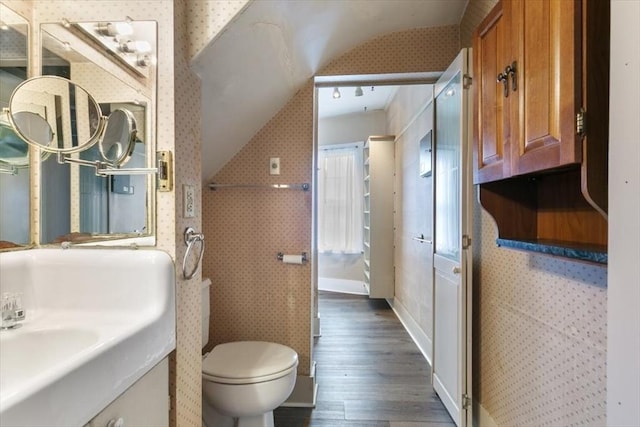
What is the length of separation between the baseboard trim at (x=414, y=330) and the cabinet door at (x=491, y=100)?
5.06 ft

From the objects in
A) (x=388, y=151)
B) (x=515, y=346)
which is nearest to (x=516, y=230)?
(x=515, y=346)

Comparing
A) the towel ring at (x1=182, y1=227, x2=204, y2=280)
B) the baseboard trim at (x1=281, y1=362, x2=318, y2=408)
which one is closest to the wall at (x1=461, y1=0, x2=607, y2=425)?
the baseboard trim at (x1=281, y1=362, x2=318, y2=408)

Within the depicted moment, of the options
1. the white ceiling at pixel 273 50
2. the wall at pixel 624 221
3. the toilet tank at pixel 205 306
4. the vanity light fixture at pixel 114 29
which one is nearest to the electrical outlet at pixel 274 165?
the white ceiling at pixel 273 50

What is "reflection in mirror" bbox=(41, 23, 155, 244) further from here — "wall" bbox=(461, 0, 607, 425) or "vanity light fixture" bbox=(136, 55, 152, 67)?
"wall" bbox=(461, 0, 607, 425)

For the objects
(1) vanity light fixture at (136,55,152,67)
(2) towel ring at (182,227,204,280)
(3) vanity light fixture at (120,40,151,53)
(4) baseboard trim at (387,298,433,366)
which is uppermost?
(3) vanity light fixture at (120,40,151,53)

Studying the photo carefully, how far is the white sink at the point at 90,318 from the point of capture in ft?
2.18

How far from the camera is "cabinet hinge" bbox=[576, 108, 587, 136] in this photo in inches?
26.6

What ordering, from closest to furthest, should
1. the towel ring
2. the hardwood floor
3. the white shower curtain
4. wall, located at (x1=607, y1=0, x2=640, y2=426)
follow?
wall, located at (x1=607, y1=0, x2=640, y2=426)
the towel ring
the hardwood floor
the white shower curtain

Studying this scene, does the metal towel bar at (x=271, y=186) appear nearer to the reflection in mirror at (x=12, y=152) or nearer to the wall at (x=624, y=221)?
the reflection in mirror at (x=12, y=152)

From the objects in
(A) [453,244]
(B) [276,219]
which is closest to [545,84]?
→ (A) [453,244]

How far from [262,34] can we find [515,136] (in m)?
1.05

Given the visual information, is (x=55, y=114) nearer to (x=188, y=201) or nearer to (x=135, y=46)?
(x=135, y=46)

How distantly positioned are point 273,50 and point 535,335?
167 cm

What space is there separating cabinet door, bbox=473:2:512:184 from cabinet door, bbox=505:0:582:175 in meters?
0.06
